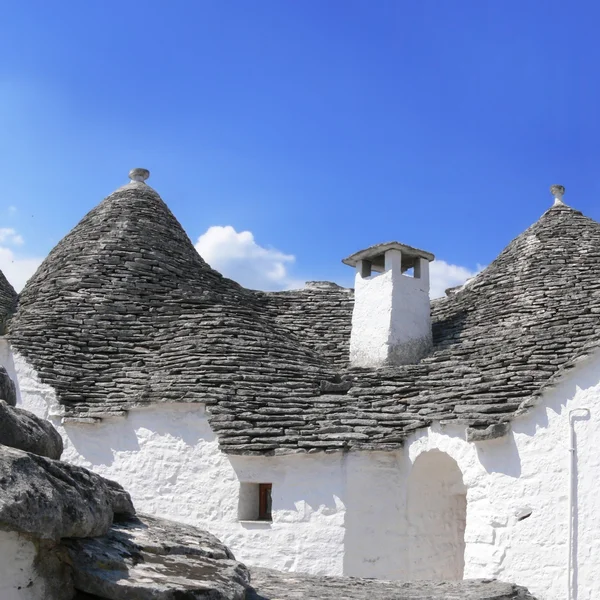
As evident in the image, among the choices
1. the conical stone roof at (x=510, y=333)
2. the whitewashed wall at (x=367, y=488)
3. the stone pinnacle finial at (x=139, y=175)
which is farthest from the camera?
the stone pinnacle finial at (x=139, y=175)

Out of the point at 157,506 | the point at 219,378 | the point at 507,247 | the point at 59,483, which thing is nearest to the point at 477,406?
the point at 219,378

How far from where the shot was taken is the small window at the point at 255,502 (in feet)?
33.6

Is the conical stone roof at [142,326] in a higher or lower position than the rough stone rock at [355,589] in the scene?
higher

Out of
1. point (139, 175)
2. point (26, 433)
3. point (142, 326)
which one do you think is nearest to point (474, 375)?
point (142, 326)

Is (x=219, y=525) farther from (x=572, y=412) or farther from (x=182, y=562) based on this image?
(x=182, y=562)

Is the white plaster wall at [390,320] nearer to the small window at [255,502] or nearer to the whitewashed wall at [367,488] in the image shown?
the whitewashed wall at [367,488]

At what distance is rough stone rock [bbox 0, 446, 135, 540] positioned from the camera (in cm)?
323

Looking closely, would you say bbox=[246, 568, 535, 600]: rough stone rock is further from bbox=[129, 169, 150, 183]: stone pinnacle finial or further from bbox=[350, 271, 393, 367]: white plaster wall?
bbox=[129, 169, 150, 183]: stone pinnacle finial

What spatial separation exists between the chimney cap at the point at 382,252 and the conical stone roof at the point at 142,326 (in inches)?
65.5

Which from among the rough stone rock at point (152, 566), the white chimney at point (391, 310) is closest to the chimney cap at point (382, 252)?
the white chimney at point (391, 310)

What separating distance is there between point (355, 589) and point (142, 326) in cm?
774

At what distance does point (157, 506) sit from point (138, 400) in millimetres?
1427

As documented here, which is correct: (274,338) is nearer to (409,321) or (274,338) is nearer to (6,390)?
(409,321)

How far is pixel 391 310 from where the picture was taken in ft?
40.5
